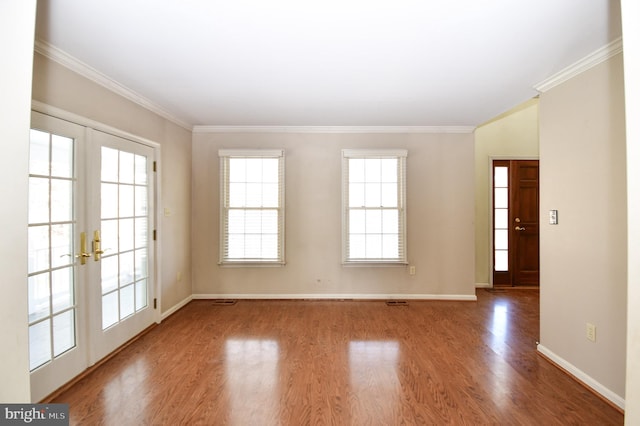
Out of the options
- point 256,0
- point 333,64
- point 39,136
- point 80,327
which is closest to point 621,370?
point 333,64

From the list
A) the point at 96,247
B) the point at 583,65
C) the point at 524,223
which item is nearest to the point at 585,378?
the point at 583,65

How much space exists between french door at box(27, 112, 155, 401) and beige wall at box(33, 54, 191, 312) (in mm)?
182

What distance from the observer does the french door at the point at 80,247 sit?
7.22 feet

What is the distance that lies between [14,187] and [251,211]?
11.0ft

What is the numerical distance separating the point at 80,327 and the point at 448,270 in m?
4.39

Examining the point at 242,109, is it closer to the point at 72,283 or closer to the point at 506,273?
the point at 72,283

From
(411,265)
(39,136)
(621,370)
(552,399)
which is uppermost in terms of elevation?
(39,136)

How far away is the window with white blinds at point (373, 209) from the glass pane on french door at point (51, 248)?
317 centimetres

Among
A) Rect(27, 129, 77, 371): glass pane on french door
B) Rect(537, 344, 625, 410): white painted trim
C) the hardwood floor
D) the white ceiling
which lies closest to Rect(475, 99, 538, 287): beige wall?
the hardwood floor

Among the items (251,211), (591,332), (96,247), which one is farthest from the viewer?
(251,211)

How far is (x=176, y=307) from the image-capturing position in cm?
413

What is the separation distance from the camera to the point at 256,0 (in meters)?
1.76

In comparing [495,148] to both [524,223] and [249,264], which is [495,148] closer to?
[524,223]

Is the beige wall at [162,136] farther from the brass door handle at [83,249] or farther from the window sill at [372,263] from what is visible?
the window sill at [372,263]
